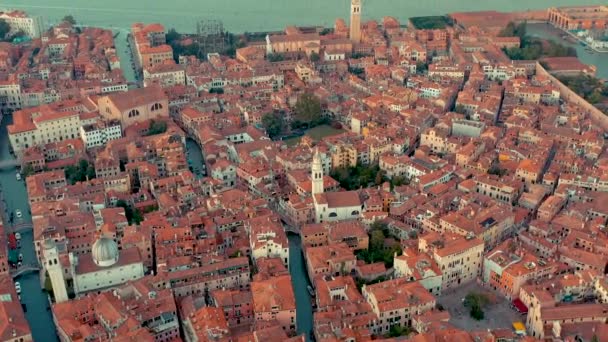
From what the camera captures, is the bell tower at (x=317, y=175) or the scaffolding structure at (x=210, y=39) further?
the scaffolding structure at (x=210, y=39)

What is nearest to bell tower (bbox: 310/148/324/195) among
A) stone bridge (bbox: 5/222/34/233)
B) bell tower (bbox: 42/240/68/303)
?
bell tower (bbox: 42/240/68/303)

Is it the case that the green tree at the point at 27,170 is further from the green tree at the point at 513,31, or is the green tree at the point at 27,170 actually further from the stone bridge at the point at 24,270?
the green tree at the point at 513,31

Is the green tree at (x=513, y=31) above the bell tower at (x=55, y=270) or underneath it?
above

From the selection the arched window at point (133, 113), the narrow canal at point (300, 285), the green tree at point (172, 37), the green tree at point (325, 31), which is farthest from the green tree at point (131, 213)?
the green tree at point (325, 31)

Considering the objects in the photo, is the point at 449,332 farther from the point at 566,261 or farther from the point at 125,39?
the point at 125,39

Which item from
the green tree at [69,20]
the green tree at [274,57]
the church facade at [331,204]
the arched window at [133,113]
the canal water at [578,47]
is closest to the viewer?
the church facade at [331,204]

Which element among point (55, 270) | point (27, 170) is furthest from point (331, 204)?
point (27, 170)
